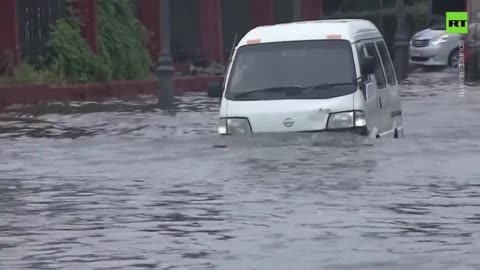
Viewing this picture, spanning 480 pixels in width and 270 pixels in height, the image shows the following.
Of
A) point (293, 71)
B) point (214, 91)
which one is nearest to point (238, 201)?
point (293, 71)

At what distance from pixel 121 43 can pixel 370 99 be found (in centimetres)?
1676

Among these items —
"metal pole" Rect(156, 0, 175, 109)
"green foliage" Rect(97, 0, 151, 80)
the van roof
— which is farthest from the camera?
"green foliage" Rect(97, 0, 151, 80)

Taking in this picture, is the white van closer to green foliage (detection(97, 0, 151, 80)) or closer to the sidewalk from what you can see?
the sidewalk

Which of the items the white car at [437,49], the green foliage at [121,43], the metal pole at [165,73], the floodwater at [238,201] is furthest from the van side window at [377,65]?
the white car at [437,49]

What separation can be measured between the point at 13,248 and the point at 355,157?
5.62 metres

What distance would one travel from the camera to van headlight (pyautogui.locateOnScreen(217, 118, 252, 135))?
597 inches

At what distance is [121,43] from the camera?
104 ft

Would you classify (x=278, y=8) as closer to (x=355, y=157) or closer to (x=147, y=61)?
(x=147, y=61)

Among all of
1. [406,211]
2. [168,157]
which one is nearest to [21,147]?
[168,157]

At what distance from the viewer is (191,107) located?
83.7 feet

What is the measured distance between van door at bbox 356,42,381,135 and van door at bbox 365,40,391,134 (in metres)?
0.11

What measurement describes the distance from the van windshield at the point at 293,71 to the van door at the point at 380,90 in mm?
701

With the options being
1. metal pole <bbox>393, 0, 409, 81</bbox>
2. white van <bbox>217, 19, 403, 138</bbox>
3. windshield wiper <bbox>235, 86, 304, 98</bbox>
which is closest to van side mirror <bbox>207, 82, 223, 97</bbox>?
white van <bbox>217, 19, 403, 138</bbox>

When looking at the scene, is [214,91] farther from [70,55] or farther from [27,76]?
[70,55]
